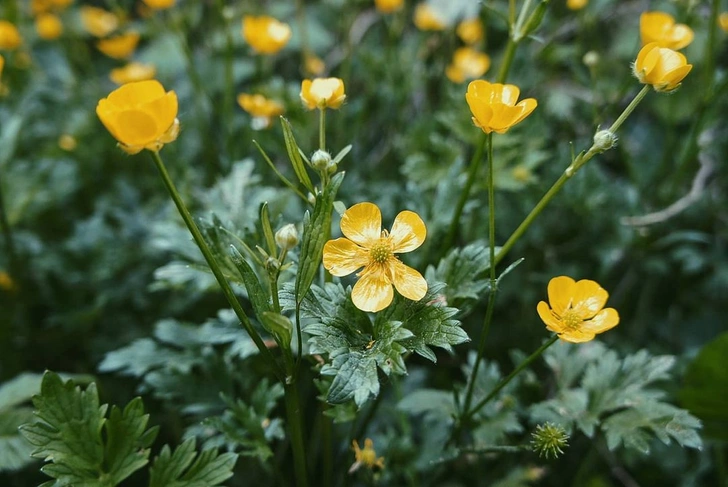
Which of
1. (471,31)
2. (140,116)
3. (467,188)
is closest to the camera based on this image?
(140,116)

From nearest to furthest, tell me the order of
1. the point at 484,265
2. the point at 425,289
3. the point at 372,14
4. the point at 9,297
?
the point at 425,289 < the point at 484,265 < the point at 9,297 < the point at 372,14

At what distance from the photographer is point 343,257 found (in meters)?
0.92

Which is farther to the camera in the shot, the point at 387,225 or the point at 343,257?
the point at 387,225

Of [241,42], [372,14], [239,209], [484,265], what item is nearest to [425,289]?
[484,265]

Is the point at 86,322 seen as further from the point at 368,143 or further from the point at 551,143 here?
the point at 551,143

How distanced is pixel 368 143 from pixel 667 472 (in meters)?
1.26

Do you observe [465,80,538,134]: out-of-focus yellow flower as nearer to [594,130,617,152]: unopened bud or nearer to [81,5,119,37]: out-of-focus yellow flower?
[594,130,617,152]: unopened bud

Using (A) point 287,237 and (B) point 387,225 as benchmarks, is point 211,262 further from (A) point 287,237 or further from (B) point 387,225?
(B) point 387,225

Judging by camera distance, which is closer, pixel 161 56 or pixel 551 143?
pixel 551 143

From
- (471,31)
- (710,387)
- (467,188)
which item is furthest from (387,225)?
(471,31)

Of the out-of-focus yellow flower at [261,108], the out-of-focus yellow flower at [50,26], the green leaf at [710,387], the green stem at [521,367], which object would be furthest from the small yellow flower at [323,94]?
the out-of-focus yellow flower at [50,26]

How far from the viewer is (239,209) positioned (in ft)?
4.29

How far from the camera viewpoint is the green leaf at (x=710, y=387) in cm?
131

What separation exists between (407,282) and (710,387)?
0.84 meters
